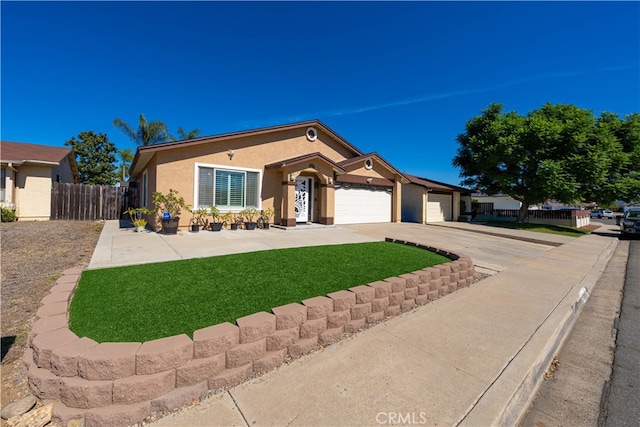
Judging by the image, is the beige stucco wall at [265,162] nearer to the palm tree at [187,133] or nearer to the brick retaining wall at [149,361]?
the brick retaining wall at [149,361]

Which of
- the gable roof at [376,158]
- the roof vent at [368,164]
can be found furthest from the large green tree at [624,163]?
the roof vent at [368,164]

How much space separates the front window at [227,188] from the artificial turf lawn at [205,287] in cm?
613

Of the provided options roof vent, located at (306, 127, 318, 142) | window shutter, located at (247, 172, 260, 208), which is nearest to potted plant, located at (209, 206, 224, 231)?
window shutter, located at (247, 172, 260, 208)

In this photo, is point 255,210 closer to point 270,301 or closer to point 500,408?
point 270,301

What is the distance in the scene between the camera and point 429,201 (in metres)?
20.3

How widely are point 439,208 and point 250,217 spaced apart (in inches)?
603

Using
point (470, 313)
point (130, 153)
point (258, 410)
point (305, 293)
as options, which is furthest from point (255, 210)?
point (130, 153)

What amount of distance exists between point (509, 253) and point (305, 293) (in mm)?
8389

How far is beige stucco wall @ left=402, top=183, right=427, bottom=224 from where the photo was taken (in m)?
19.2

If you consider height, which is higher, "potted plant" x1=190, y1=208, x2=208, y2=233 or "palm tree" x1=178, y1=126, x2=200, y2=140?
"palm tree" x1=178, y1=126, x2=200, y2=140

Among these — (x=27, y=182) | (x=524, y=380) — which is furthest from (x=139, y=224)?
(x=524, y=380)

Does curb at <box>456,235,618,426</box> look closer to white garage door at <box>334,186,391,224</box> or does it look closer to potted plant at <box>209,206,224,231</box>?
potted plant at <box>209,206,224,231</box>

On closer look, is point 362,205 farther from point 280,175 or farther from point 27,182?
point 27,182

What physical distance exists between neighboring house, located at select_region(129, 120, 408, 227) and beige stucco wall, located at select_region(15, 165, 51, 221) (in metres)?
5.18
